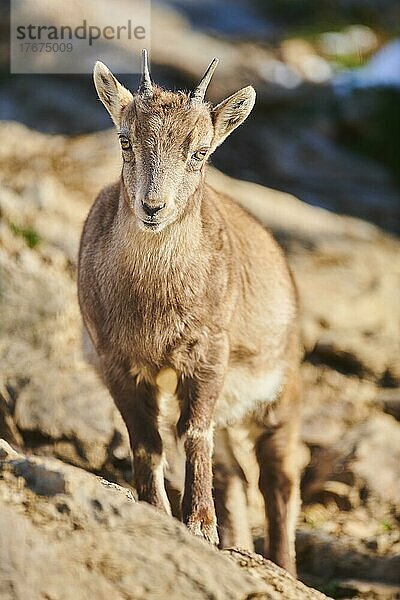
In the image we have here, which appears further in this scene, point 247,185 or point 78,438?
point 247,185

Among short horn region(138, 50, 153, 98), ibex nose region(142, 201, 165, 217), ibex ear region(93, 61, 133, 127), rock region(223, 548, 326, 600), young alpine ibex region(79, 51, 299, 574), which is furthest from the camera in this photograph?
ibex ear region(93, 61, 133, 127)

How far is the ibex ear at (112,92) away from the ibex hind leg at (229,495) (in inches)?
103

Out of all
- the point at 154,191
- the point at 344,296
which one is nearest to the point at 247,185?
the point at 344,296

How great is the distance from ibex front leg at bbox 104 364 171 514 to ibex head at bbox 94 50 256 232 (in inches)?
42.5

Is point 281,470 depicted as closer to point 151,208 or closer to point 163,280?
point 163,280

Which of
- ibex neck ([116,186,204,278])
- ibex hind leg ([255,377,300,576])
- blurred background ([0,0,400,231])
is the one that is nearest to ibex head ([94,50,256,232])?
ibex neck ([116,186,204,278])

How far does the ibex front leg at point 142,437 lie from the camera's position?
266 inches

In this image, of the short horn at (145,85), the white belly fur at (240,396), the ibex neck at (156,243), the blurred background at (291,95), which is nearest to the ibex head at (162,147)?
the short horn at (145,85)

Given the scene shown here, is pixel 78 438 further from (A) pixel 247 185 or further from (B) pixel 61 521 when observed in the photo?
(A) pixel 247 185

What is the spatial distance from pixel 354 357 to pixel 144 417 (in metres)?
5.20

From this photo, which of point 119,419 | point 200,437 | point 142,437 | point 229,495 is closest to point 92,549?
point 200,437

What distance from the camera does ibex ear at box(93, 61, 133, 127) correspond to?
6875 mm

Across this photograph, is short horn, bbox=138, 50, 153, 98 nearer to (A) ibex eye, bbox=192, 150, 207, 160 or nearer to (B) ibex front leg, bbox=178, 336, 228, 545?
A: (A) ibex eye, bbox=192, 150, 207, 160

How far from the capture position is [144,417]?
271 inches
